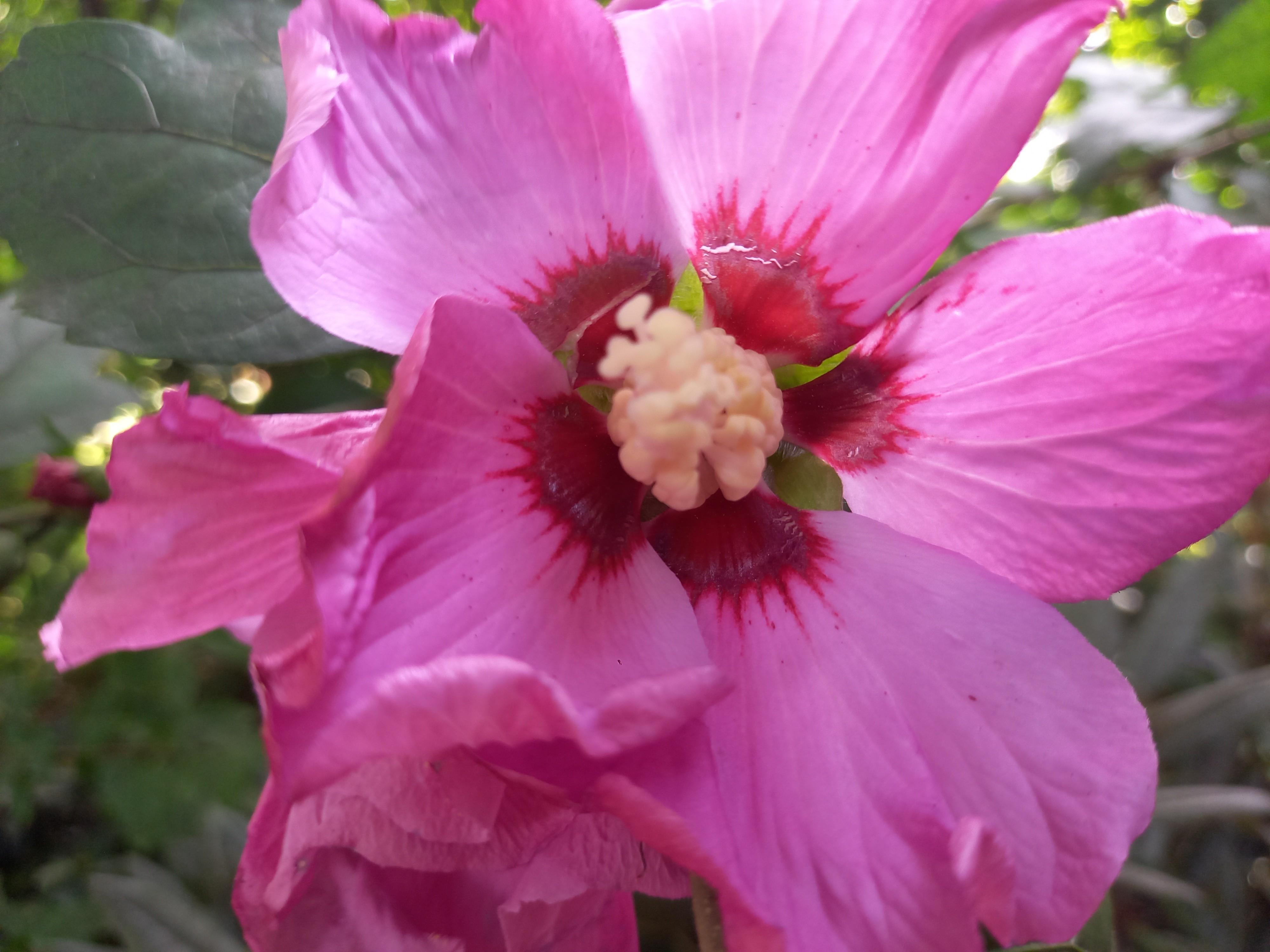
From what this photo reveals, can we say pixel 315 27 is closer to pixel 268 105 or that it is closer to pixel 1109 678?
pixel 268 105

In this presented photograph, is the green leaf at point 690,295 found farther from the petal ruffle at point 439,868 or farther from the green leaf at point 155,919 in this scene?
the green leaf at point 155,919

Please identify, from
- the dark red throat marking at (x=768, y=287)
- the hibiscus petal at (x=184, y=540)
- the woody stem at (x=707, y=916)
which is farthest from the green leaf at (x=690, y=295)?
the woody stem at (x=707, y=916)

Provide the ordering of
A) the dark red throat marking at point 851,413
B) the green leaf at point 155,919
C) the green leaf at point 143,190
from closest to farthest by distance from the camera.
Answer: the dark red throat marking at point 851,413, the green leaf at point 143,190, the green leaf at point 155,919

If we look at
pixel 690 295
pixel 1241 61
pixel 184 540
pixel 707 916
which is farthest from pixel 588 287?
pixel 1241 61

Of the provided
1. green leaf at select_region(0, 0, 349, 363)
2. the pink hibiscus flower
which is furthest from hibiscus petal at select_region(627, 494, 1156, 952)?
green leaf at select_region(0, 0, 349, 363)

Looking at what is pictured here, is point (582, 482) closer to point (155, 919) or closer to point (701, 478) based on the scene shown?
point (701, 478)

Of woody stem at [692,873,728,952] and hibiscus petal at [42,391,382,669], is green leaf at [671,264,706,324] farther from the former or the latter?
woody stem at [692,873,728,952]

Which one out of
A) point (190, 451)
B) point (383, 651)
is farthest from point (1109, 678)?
point (190, 451)
